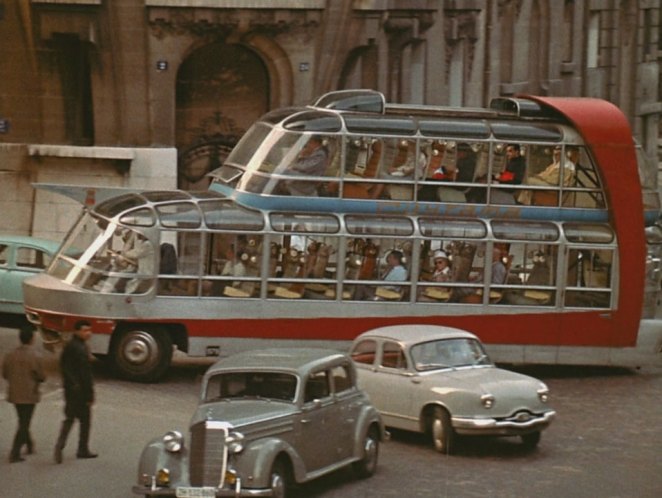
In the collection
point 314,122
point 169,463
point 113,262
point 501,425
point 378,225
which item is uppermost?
point 314,122

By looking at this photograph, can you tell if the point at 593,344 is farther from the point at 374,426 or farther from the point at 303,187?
the point at 374,426

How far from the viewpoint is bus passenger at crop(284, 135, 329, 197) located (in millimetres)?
26969

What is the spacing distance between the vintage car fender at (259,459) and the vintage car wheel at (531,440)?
5.14 meters

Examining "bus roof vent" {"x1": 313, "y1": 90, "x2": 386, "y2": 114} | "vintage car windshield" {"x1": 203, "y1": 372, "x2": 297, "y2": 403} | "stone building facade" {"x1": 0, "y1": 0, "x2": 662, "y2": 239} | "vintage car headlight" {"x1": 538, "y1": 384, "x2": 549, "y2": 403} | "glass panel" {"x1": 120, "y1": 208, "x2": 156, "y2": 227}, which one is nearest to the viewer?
"vintage car windshield" {"x1": 203, "y1": 372, "x2": 297, "y2": 403}

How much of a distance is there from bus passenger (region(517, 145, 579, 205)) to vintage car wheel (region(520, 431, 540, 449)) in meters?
6.33

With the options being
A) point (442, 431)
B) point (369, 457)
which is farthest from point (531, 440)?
point (369, 457)

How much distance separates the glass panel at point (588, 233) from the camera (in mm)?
28016

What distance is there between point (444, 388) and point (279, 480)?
4272 mm

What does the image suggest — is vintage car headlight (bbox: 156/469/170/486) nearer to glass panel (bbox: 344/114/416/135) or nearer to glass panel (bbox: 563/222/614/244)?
glass panel (bbox: 344/114/416/135)

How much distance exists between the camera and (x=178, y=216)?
26125 millimetres

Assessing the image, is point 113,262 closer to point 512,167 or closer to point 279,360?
point 512,167

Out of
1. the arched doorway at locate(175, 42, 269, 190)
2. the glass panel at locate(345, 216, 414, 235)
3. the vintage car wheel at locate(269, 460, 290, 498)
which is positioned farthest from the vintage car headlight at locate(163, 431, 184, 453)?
the arched doorway at locate(175, 42, 269, 190)

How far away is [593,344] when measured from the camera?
28.2 m

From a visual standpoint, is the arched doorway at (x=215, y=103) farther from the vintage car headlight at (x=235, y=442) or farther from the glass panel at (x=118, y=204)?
the vintage car headlight at (x=235, y=442)
